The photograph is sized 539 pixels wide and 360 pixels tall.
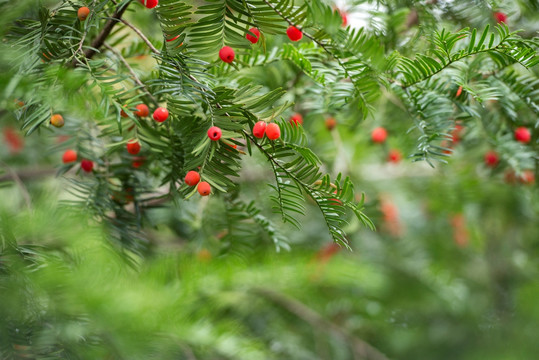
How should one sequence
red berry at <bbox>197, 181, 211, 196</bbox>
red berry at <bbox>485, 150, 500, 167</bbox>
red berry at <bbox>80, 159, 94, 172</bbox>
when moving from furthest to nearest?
red berry at <bbox>485, 150, 500, 167</bbox>, red berry at <bbox>80, 159, 94, 172</bbox>, red berry at <bbox>197, 181, 211, 196</bbox>

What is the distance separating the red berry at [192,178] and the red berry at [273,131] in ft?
0.20

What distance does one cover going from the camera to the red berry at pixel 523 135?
0.56 m

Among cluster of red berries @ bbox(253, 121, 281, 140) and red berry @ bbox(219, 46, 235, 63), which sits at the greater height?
red berry @ bbox(219, 46, 235, 63)

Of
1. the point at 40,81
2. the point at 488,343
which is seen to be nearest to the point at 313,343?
the point at 488,343

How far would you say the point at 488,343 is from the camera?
3.09 feet

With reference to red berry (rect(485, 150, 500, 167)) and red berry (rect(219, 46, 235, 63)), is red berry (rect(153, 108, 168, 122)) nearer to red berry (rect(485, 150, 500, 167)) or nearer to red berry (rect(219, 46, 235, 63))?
red berry (rect(219, 46, 235, 63))

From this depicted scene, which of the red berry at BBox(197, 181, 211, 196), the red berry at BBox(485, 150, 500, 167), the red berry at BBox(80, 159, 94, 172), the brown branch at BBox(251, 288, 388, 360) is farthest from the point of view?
the brown branch at BBox(251, 288, 388, 360)

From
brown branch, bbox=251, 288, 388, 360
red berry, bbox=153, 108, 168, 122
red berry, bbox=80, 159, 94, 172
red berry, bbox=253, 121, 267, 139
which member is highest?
red berry, bbox=253, 121, 267, 139

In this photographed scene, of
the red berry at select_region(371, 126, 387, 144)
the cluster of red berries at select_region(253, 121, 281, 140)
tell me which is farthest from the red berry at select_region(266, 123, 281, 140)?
the red berry at select_region(371, 126, 387, 144)

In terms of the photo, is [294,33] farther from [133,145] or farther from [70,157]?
[70,157]

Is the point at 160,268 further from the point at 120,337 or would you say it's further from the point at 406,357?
the point at 406,357

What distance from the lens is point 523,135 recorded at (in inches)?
21.9

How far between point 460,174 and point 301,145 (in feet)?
1.97

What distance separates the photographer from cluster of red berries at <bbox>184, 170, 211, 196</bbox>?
319mm
